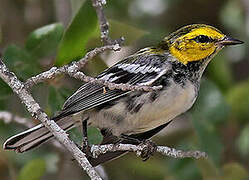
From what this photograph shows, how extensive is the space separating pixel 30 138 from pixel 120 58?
1216 millimetres

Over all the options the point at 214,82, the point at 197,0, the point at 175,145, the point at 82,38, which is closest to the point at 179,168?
the point at 175,145

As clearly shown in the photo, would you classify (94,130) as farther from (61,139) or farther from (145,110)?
(61,139)

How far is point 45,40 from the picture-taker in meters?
3.49

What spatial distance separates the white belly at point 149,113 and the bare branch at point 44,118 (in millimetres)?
811

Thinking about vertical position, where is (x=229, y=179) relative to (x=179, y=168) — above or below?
below

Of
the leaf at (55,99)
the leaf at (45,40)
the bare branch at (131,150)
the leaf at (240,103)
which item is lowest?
the bare branch at (131,150)

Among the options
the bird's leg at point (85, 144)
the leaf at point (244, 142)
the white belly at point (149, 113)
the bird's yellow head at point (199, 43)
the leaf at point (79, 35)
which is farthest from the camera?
the leaf at point (244, 142)

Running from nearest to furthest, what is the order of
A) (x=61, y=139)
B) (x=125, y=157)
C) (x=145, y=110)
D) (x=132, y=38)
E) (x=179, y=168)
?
Result: (x=61, y=139) → (x=145, y=110) → (x=132, y=38) → (x=179, y=168) → (x=125, y=157)

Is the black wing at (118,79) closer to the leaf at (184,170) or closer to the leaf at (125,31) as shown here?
the leaf at (125,31)

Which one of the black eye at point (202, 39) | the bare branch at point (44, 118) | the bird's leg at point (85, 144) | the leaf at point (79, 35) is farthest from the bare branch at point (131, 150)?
the black eye at point (202, 39)

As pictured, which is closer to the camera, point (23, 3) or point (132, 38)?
point (132, 38)

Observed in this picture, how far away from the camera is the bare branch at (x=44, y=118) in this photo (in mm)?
2451

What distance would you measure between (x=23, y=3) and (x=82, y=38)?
4.97 feet

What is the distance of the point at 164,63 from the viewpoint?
340 cm
